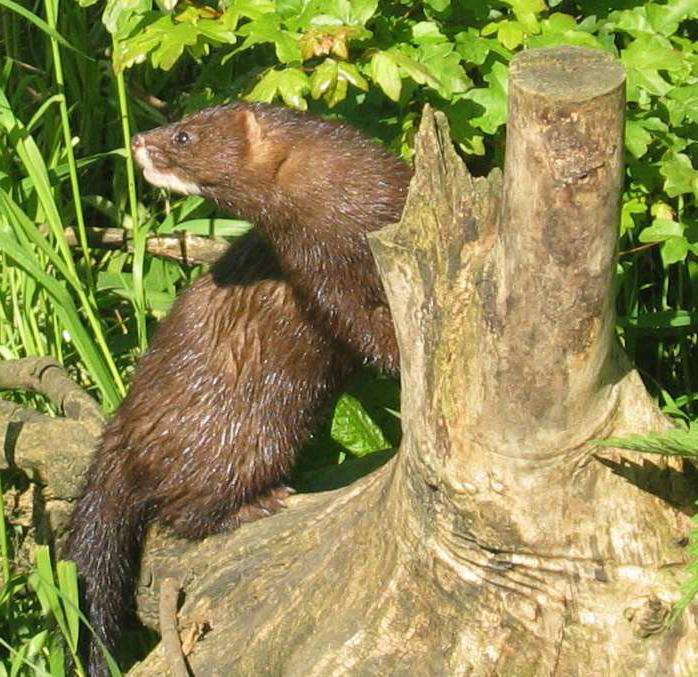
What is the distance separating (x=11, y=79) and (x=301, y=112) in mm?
1582

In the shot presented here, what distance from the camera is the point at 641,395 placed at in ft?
8.76

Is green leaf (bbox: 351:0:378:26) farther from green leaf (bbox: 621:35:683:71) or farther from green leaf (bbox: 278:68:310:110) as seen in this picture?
green leaf (bbox: 621:35:683:71)

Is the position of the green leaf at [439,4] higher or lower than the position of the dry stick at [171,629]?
higher

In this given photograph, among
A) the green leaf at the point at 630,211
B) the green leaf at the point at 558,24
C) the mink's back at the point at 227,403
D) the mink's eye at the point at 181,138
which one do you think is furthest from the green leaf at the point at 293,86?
the green leaf at the point at 630,211

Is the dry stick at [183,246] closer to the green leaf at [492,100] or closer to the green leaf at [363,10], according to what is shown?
the green leaf at [492,100]

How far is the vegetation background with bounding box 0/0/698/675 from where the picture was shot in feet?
11.8

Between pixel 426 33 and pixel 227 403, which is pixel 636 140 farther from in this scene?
pixel 227 403

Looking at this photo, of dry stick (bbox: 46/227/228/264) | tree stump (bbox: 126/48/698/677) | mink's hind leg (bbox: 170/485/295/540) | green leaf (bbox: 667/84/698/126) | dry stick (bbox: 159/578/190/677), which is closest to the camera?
tree stump (bbox: 126/48/698/677)

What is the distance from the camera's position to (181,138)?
12.3ft

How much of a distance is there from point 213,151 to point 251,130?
111 millimetres

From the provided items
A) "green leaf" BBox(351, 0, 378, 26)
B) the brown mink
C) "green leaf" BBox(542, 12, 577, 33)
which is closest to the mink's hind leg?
the brown mink

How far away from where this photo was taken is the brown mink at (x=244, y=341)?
371 centimetres

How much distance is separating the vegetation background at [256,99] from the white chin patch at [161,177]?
0.23 m

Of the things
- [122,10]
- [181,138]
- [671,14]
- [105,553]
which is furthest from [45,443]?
[671,14]
